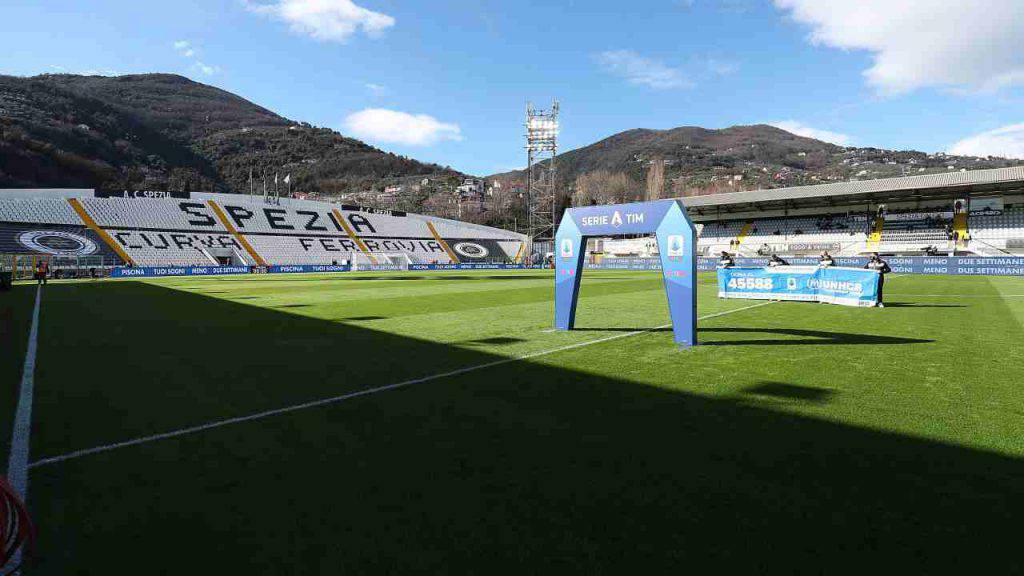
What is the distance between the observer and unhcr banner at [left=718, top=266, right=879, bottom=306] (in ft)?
50.3

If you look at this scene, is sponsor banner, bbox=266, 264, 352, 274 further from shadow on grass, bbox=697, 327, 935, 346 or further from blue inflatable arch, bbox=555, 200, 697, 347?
shadow on grass, bbox=697, 327, 935, 346

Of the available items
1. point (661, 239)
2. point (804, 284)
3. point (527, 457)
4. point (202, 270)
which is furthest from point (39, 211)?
point (527, 457)

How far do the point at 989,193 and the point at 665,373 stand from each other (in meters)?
55.3

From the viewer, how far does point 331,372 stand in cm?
708

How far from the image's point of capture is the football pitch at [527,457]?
2729 millimetres

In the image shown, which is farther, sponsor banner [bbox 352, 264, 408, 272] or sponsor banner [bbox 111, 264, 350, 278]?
sponsor banner [bbox 352, 264, 408, 272]

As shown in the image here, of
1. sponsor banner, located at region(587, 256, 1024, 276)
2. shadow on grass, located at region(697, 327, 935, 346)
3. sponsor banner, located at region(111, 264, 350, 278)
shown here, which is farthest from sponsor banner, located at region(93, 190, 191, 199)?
sponsor banner, located at region(587, 256, 1024, 276)

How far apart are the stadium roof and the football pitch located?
4516 centimetres

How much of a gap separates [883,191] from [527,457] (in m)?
53.9

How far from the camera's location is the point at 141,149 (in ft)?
462

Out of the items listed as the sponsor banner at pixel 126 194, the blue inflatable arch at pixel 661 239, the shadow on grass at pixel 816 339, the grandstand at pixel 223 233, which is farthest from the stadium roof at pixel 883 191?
the sponsor banner at pixel 126 194

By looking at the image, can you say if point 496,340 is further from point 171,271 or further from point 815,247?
point 815,247

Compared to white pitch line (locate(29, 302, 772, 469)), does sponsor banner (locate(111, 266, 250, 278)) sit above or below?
above

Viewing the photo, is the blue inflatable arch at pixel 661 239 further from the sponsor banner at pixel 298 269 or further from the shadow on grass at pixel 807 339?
the sponsor banner at pixel 298 269
